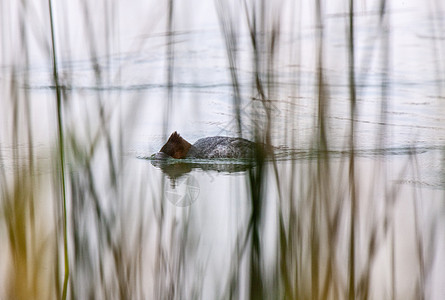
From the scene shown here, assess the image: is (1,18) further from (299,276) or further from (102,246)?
(299,276)

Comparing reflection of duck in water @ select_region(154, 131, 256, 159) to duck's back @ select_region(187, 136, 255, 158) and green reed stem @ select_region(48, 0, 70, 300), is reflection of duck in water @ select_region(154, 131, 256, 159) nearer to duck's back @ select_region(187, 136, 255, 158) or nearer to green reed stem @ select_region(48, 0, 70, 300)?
duck's back @ select_region(187, 136, 255, 158)

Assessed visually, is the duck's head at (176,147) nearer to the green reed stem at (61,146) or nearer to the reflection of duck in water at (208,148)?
the reflection of duck in water at (208,148)

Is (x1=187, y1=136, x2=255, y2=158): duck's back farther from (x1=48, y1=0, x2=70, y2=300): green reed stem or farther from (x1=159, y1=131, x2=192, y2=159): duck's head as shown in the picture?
(x1=48, y1=0, x2=70, y2=300): green reed stem

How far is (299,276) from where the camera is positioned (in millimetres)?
524

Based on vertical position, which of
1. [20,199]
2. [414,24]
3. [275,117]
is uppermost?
Result: [414,24]

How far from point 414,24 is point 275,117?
21 cm

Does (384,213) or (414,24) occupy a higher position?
(414,24)

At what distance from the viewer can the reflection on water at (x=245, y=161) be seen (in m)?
0.51

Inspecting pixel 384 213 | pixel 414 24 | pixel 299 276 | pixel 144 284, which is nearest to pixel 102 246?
pixel 144 284

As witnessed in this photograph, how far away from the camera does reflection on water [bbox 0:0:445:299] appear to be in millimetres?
509

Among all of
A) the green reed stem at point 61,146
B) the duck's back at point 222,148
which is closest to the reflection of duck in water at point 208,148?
the duck's back at point 222,148

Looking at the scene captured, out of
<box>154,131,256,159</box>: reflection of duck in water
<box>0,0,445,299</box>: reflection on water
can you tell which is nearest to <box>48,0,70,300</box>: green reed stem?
<box>0,0,445,299</box>: reflection on water

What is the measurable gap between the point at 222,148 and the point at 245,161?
0.18 feet

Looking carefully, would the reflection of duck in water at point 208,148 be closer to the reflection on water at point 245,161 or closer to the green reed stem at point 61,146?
the reflection on water at point 245,161
